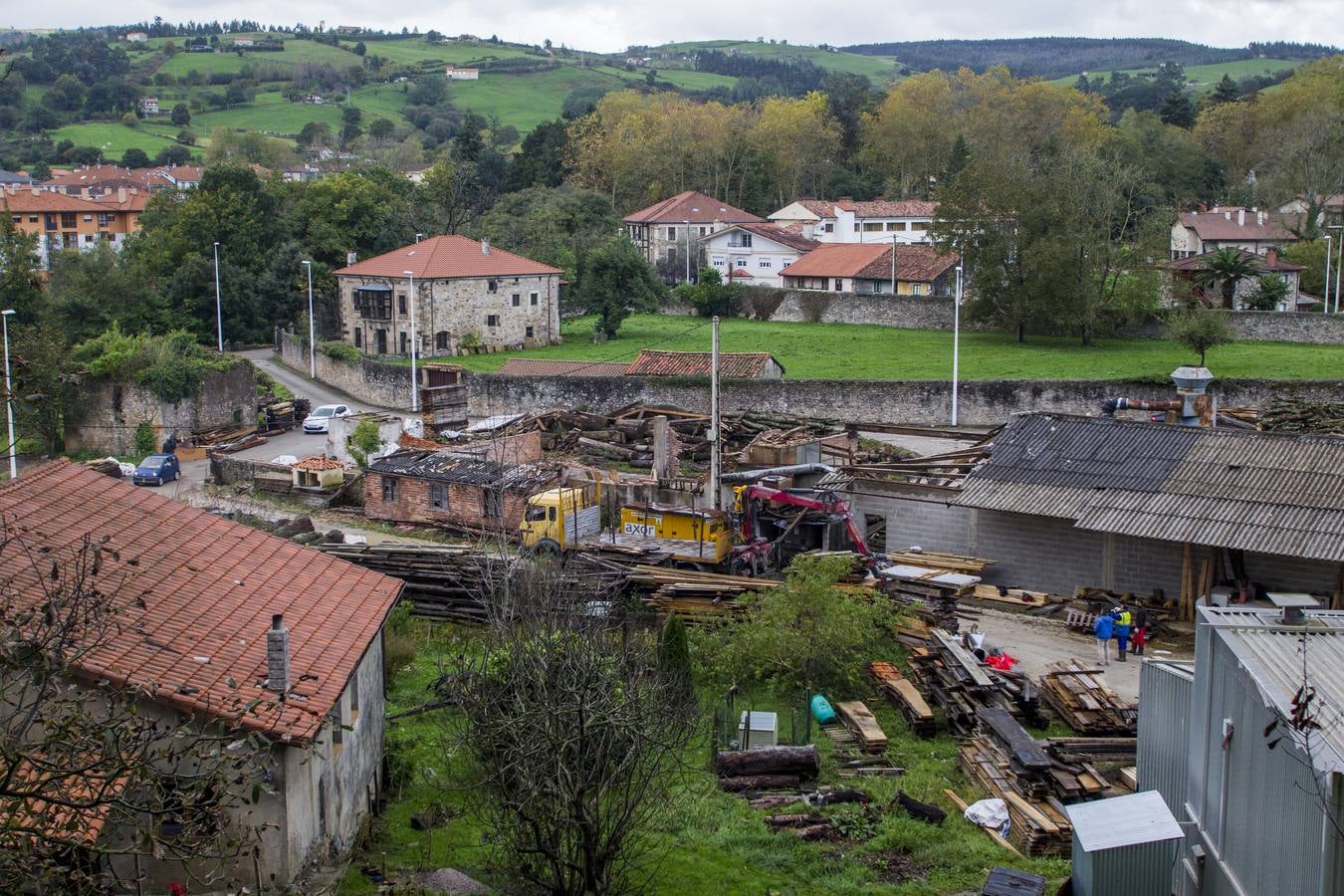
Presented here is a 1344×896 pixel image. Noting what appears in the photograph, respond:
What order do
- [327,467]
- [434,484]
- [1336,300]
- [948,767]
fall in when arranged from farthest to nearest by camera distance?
[1336,300]
[327,467]
[434,484]
[948,767]

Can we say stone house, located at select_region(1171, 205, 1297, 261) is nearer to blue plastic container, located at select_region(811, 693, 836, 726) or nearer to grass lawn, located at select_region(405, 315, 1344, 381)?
grass lawn, located at select_region(405, 315, 1344, 381)

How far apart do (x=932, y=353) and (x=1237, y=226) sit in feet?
90.1

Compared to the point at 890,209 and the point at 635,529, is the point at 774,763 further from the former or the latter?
the point at 890,209

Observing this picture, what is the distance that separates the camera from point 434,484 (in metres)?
32.8

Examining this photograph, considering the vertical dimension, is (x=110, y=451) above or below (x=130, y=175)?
below

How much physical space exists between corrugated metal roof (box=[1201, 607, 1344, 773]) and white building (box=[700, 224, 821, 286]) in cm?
6567

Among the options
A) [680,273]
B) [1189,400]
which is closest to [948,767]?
[1189,400]

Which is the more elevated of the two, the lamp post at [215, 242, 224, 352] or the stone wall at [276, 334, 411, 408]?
the lamp post at [215, 242, 224, 352]

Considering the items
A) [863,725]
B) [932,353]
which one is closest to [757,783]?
[863,725]

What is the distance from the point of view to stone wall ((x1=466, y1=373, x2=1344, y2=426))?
143ft

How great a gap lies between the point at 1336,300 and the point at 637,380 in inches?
1251

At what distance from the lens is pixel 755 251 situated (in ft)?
264

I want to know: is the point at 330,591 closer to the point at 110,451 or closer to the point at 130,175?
the point at 110,451

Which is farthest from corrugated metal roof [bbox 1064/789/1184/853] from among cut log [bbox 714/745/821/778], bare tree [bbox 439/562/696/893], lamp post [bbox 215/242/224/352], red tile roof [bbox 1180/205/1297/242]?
red tile roof [bbox 1180/205/1297/242]
